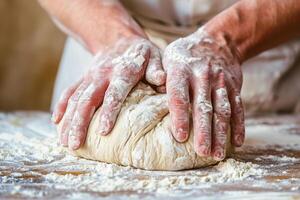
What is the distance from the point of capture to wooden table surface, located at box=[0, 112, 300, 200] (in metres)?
0.98

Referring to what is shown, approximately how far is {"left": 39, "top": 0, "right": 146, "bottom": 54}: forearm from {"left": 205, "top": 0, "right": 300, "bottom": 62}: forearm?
0.69 ft

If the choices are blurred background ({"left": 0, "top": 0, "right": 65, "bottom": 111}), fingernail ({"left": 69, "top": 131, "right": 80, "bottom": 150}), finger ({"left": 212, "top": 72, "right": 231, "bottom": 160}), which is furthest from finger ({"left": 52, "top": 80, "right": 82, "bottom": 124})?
blurred background ({"left": 0, "top": 0, "right": 65, "bottom": 111})

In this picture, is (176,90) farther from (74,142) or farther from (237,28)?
(237,28)

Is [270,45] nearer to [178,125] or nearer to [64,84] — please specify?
[178,125]

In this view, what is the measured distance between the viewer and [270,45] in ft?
5.34

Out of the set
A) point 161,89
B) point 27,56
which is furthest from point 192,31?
point 27,56

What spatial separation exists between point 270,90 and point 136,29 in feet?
2.34

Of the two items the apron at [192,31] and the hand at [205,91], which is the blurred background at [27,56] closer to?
the apron at [192,31]

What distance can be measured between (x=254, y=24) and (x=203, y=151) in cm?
51

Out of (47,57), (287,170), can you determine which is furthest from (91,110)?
(47,57)

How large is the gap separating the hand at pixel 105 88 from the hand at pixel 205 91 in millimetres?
45

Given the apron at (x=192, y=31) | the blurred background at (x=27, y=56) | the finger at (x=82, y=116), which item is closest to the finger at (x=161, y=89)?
the finger at (x=82, y=116)

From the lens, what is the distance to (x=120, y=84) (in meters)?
1.24

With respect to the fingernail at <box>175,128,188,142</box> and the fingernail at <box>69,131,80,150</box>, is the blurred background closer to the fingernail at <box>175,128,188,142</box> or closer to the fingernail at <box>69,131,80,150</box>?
the fingernail at <box>69,131,80,150</box>
